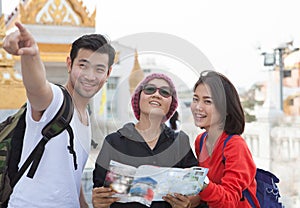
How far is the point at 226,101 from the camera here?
128 centimetres

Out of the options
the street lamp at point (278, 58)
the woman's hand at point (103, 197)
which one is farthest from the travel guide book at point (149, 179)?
the street lamp at point (278, 58)

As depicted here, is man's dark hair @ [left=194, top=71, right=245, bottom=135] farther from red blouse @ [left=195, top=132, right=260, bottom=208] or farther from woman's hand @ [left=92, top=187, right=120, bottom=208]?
woman's hand @ [left=92, top=187, right=120, bottom=208]

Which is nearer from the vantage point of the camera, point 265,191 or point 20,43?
point 20,43

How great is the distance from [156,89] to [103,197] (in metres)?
0.27

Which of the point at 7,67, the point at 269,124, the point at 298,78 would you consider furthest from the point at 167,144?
the point at 298,78

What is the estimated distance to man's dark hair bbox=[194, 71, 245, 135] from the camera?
127 cm

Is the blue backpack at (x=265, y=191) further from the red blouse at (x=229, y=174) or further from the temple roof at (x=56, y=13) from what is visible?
the temple roof at (x=56, y=13)

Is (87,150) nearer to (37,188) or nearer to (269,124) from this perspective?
(37,188)

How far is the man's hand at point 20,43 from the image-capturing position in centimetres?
93

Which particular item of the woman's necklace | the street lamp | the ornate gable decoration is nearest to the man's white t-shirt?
the woman's necklace

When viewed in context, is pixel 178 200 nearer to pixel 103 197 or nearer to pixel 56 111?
pixel 103 197

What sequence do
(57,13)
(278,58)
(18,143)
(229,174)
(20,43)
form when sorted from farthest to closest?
1. (278,58)
2. (57,13)
3. (229,174)
4. (18,143)
5. (20,43)

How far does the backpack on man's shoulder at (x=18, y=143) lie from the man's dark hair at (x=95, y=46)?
15 cm

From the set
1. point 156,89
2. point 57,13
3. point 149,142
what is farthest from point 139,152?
point 57,13
